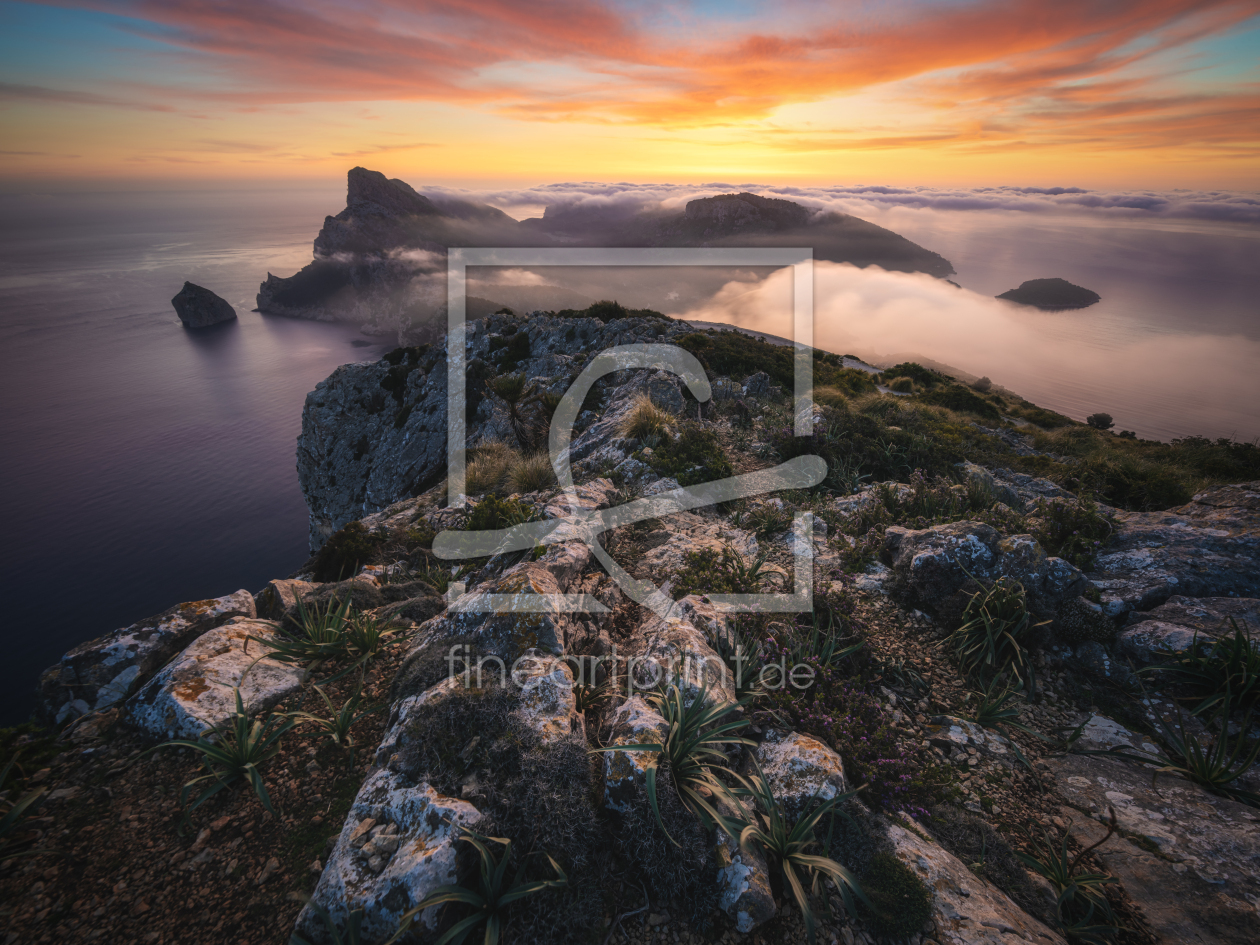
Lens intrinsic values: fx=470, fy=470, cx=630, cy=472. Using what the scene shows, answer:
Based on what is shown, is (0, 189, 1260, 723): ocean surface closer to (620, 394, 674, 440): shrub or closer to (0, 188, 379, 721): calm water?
(0, 188, 379, 721): calm water

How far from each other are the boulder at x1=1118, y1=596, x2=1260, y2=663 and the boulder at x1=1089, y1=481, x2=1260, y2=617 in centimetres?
19

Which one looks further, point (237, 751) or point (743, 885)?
point (237, 751)

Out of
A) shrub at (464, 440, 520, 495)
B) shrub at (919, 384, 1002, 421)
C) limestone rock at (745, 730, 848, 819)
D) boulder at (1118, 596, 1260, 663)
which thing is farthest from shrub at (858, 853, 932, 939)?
shrub at (919, 384, 1002, 421)

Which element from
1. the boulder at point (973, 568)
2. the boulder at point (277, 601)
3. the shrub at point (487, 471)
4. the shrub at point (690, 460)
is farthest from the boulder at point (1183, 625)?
the shrub at point (487, 471)

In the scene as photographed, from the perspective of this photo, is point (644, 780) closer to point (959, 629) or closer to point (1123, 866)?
point (1123, 866)

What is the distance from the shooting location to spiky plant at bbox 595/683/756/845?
3.52 metres

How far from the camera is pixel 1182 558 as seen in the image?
6.10 meters

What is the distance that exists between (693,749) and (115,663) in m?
6.12

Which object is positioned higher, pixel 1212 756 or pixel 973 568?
pixel 973 568

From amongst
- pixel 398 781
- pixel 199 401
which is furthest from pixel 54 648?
pixel 199 401

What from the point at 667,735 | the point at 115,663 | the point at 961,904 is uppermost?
the point at 115,663

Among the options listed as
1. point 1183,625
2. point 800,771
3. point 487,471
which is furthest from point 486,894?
point 487,471

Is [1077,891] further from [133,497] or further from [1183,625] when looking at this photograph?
[133,497]

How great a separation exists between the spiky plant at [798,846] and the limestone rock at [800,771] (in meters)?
0.08
